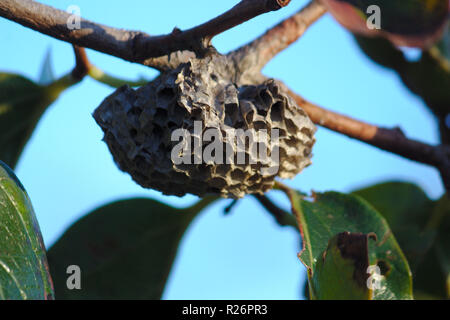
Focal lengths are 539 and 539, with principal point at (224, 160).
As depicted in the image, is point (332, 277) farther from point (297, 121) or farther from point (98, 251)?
point (98, 251)

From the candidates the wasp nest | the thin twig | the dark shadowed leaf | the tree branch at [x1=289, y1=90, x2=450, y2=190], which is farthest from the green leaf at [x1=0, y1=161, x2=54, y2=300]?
the tree branch at [x1=289, y1=90, x2=450, y2=190]

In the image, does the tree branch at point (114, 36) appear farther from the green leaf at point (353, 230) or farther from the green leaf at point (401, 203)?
the green leaf at point (401, 203)

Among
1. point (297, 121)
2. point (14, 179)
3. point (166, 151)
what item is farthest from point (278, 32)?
point (14, 179)

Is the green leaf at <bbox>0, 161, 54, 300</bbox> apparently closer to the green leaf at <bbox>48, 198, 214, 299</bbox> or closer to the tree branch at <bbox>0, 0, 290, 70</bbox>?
the tree branch at <bbox>0, 0, 290, 70</bbox>

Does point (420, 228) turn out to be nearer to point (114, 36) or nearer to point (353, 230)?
point (353, 230)

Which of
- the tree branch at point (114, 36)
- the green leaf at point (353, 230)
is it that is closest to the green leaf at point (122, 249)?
the green leaf at point (353, 230)
